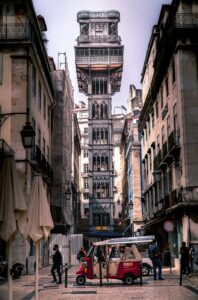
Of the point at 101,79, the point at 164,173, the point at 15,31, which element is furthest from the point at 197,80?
the point at 101,79

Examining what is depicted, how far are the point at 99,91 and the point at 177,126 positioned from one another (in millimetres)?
66163

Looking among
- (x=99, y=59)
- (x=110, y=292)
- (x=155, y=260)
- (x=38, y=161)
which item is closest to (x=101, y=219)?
(x=99, y=59)

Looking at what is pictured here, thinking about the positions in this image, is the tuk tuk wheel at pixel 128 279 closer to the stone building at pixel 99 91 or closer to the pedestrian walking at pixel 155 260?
the pedestrian walking at pixel 155 260

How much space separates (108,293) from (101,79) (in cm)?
8194

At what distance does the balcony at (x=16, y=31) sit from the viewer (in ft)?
96.5

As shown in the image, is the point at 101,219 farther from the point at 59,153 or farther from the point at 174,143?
the point at 174,143

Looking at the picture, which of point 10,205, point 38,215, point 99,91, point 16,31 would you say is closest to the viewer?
point 10,205

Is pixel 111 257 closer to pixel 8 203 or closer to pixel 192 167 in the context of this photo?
pixel 192 167

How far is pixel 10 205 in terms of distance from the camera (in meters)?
9.52

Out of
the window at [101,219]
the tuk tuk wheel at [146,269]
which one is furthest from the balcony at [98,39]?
the tuk tuk wheel at [146,269]

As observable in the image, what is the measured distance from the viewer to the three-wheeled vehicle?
2117 centimetres

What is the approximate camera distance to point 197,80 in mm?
29438

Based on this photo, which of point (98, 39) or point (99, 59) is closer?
point (99, 59)

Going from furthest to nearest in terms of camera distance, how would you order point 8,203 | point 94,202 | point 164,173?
point 94,202, point 164,173, point 8,203
